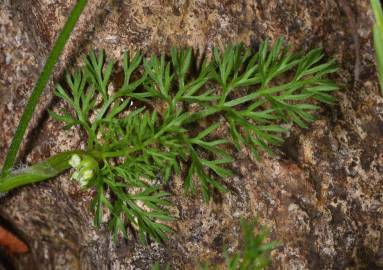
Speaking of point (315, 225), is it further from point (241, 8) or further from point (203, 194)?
point (241, 8)

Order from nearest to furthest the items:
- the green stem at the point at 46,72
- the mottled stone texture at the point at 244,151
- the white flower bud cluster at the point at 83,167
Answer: the green stem at the point at 46,72, the white flower bud cluster at the point at 83,167, the mottled stone texture at the point at 244,151

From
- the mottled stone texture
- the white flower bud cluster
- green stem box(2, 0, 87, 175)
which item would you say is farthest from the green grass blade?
the white flower bud cluster

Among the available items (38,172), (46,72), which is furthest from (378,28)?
(38,172)

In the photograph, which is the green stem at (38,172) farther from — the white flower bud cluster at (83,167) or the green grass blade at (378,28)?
the green grass blade at (378,28)

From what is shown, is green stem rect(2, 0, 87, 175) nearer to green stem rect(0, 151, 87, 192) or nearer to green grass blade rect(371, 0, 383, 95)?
green stem rect(0, 151, 87, 192)

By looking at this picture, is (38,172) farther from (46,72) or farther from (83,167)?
(46,72)

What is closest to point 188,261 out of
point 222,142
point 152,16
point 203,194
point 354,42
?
point 203,194

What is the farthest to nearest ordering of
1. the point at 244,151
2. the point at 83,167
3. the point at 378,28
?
1. the point at 244,151
2. the point at 83,167
3. the point at 378,28

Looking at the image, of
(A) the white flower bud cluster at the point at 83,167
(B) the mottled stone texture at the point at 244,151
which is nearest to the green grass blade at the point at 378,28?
(B) the mottled stone texture at the point at 244,151
